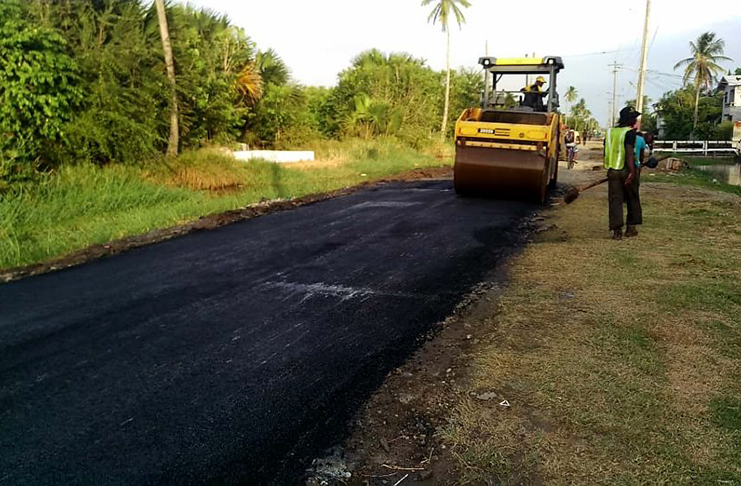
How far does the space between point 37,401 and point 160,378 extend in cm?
73

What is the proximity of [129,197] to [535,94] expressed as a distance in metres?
8.87

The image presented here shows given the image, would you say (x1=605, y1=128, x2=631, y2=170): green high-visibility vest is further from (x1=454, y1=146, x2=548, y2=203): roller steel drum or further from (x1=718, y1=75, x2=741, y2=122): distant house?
(x1=718, y1=75, x2=741, y2=122): distant house

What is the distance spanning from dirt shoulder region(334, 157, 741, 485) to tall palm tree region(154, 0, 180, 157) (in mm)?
11236

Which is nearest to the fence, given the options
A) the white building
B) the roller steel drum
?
the white building

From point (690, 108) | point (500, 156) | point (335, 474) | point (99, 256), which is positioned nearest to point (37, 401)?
point (335, 474)

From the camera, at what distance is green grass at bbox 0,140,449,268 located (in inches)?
342

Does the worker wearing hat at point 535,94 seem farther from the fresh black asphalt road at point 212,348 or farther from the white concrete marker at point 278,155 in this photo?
the white concrete marker at point 278,155

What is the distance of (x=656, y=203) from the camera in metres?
11.6

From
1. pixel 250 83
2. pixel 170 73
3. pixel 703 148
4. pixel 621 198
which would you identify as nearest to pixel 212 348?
pixel 621 198

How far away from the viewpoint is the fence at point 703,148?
119 ft

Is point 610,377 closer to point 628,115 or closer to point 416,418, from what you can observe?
point 416,418

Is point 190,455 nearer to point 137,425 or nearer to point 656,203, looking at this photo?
point 137,425

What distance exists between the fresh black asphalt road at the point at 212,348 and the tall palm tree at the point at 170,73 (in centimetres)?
738

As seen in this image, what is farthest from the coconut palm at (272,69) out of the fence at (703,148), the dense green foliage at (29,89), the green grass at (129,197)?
the fence at (703,148)
